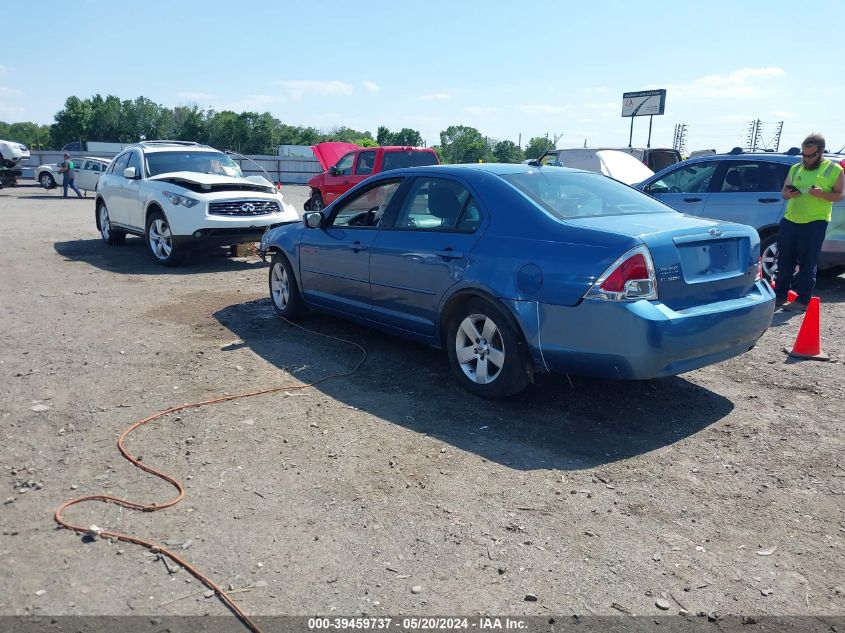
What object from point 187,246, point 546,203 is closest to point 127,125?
point 187,246

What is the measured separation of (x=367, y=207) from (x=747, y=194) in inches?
208

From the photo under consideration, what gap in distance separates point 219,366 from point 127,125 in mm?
108176

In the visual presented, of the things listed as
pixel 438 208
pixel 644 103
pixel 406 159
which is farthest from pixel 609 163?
pixel 644 103

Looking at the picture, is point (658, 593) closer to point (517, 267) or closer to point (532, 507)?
point (532, 507)

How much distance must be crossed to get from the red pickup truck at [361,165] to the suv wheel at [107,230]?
490 centimetres

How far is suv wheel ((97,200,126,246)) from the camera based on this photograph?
1306 cm

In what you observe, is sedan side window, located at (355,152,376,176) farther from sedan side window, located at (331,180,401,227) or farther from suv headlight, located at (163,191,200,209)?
sedan side window, located at (331,180,401,227)

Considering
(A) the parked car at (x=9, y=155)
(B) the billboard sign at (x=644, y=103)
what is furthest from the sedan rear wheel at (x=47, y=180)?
(B) the billboard sign at (x=644, y=103)

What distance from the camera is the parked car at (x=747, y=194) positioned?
8645 mm

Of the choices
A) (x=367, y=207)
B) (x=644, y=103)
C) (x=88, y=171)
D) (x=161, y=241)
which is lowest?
(x=161, y=241)

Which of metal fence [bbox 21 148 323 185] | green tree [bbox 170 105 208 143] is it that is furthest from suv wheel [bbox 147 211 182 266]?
green tree [bbox 170 105 208 143]

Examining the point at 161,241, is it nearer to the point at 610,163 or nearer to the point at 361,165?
the point at 361,165

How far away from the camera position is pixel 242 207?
10.6 meters

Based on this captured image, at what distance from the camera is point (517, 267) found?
462cm
